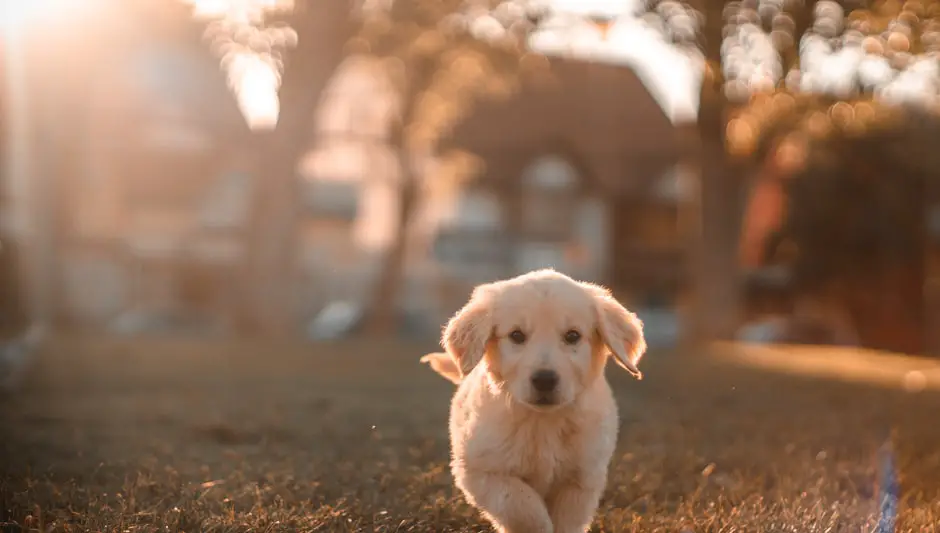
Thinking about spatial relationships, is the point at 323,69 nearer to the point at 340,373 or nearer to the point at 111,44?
the point at 340,373

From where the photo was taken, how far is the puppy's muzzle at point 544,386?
497 cm

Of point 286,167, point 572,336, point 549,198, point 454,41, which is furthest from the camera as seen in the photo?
point 549,198

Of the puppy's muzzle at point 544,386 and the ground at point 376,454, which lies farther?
the ground at point 376,454

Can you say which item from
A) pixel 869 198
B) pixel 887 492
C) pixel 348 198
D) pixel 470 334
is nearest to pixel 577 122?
pixel 348 198

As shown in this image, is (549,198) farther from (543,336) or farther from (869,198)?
(543,336)

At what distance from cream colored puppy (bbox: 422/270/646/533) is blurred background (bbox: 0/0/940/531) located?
6374mm

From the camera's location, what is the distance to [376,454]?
7.62 metres

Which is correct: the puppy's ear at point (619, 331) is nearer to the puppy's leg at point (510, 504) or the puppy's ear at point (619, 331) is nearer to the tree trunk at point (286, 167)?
the puppy's leg at point (510, 504)

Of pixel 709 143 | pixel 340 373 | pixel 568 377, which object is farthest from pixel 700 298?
pixel 568 377

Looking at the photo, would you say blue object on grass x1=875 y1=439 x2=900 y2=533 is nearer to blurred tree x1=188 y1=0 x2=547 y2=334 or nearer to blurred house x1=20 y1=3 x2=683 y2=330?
blurred tree x1=188 y1=0 x2=547 y2=334

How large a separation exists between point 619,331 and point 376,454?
274cm

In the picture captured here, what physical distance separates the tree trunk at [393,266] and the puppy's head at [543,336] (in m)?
27.6

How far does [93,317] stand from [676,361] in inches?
1158

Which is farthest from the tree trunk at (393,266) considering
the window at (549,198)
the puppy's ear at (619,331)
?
the puppy's ear at (619,331)
